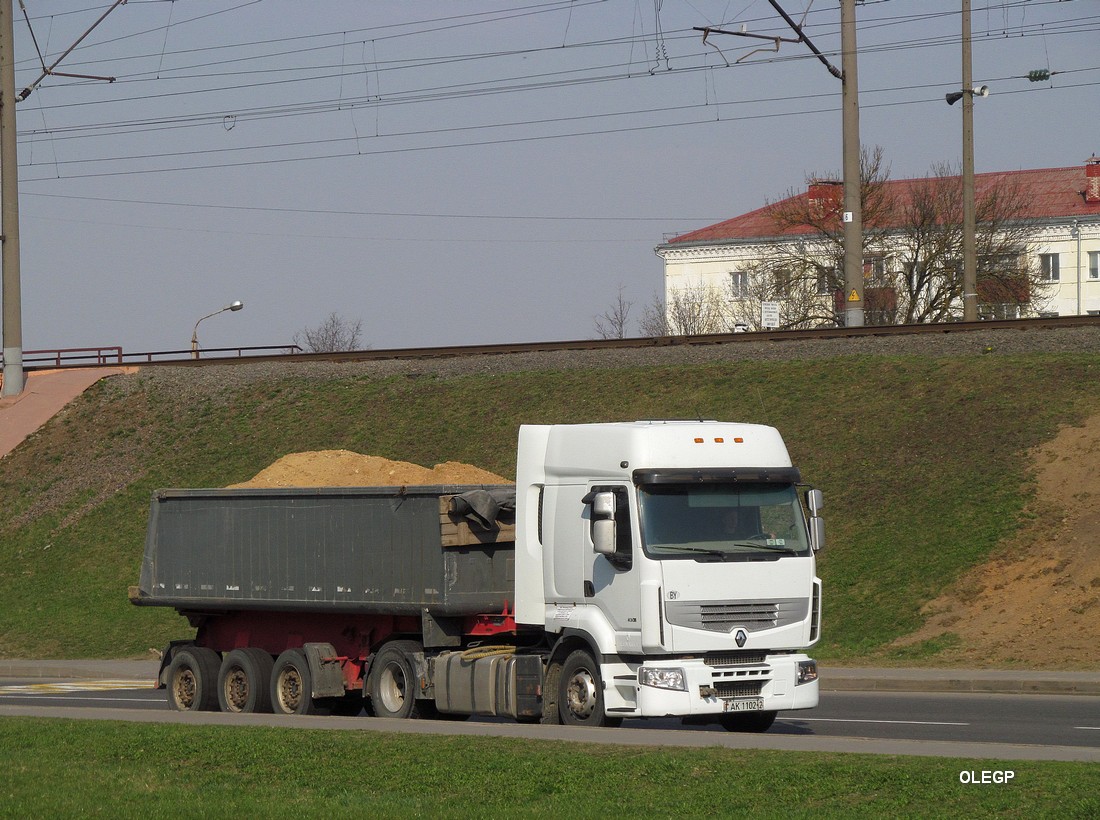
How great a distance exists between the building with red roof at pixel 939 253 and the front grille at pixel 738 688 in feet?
130

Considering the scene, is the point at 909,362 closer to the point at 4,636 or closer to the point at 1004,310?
the point at 4,636

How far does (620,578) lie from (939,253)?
166 ft

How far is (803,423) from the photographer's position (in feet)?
95.6

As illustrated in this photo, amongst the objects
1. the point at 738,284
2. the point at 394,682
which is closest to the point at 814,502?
the point at 394,682

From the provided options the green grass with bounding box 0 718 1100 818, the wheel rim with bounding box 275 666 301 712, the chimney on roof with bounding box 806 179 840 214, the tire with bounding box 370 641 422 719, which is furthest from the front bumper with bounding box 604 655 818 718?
the chimney on roof with bounding box 806 179 840 214

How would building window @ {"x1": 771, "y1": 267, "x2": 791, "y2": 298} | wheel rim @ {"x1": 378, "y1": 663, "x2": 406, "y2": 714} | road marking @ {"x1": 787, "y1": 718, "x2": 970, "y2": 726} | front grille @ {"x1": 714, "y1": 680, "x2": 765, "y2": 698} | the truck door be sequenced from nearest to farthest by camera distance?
the truck door
front grille @ {"x1": 714, "y1": 680, "x2": 765, "y2": 698}
road marking @ {"x1": 787, "y1": 718, "x2": 970, "y2": 726}
wheel rim @ {"x1": 378, "y1": 663, "x2": 406, "y2": 714}
building window @ {"x1": 771, "y1": 267, "x2": 791, "y2": 298}

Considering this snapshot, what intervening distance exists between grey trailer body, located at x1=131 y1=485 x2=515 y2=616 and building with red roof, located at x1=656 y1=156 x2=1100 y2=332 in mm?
37247

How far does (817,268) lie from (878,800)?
51893 mm

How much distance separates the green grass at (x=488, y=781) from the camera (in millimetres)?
8953

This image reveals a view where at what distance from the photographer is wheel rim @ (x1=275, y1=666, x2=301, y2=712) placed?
16.9 metres

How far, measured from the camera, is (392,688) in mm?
16109

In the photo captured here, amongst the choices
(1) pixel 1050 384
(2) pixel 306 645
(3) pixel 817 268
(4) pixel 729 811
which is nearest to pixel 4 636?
(2) pixel 306 645

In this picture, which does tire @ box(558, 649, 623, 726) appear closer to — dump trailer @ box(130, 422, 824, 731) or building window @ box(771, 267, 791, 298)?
dump trailer @ box(130, 422, 824, 731)

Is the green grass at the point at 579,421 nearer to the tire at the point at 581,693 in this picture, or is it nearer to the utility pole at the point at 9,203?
the utility pole at the point at 9,203
